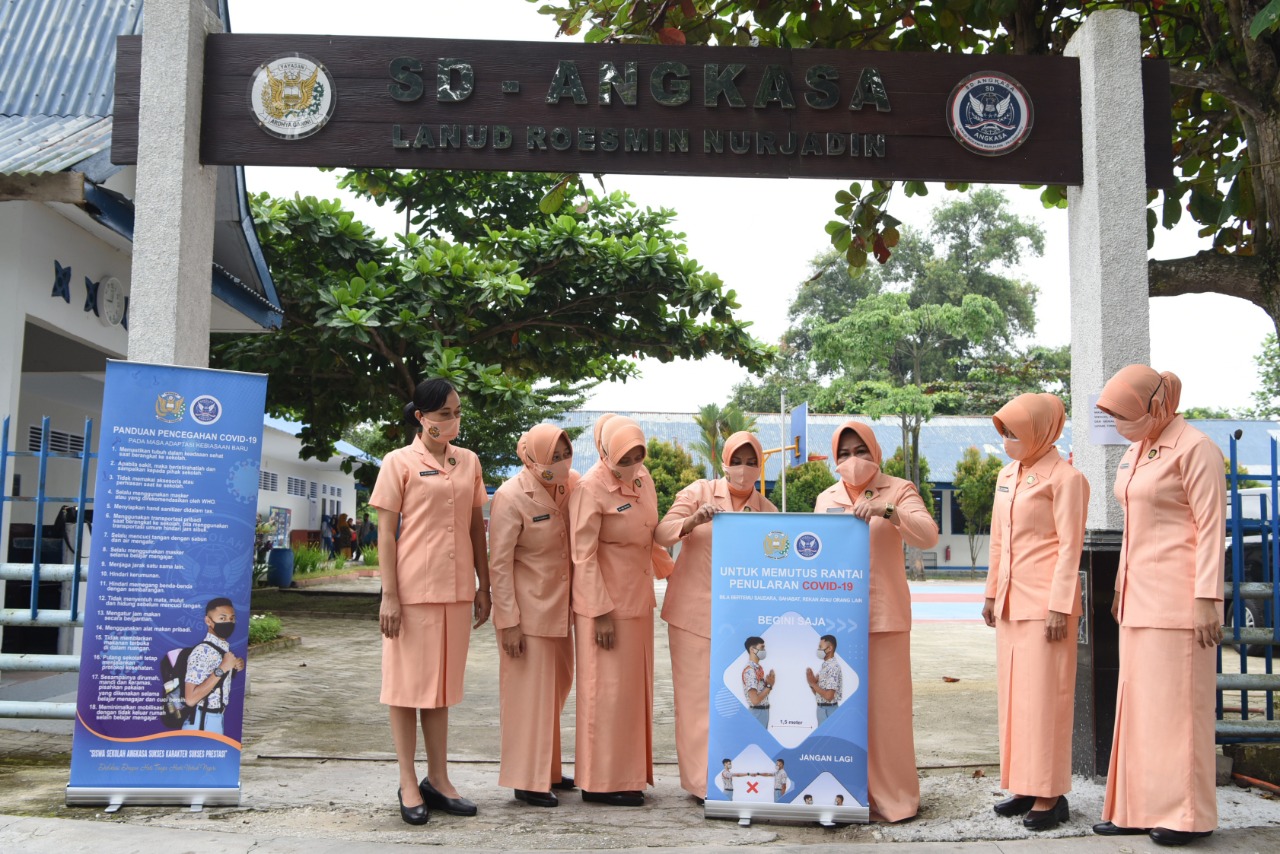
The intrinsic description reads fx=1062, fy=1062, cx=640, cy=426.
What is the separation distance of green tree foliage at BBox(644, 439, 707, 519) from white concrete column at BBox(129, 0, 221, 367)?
24017 mm

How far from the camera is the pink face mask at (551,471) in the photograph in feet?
17.0

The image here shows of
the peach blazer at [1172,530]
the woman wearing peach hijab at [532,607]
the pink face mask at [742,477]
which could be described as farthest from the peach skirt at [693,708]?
the peach blazer at [1172,530]

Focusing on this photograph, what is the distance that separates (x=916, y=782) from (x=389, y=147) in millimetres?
4228

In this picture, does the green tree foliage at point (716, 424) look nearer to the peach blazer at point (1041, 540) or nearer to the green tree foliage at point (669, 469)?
the green tree foliage at point (669, 469)

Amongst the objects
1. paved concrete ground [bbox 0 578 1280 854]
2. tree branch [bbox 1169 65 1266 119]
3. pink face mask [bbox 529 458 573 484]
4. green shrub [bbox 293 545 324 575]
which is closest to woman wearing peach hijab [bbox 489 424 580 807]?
pink face mask [bbox 529 458 573 484]

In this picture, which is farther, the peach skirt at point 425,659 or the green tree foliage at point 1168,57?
the green tree foliage at point 1168,57

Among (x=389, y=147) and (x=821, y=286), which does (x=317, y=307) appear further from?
(x=821, y=286)

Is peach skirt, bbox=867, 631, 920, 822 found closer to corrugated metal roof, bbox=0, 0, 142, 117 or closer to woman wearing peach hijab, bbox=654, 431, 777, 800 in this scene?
woman wearing peach hijab, bbox=654, 431, 777, 800

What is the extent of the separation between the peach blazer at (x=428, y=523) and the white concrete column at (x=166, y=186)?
159 cm

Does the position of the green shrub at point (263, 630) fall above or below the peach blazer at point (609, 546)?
below

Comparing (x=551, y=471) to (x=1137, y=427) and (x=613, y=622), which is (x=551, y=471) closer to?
(x=613, y=622)

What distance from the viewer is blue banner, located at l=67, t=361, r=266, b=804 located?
471 centimetres

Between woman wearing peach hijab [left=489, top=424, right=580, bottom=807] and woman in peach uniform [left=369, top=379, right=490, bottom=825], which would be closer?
woman in peach uniform [left=369, top=379, right=490, bottom=825]

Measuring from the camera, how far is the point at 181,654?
15.7ft
